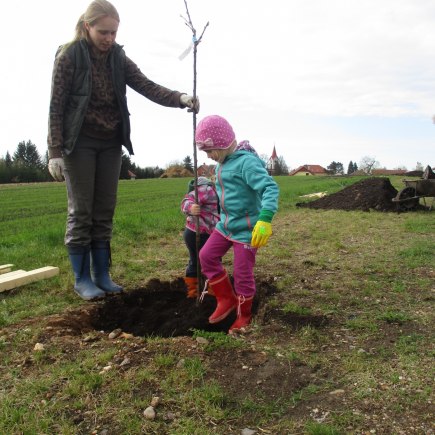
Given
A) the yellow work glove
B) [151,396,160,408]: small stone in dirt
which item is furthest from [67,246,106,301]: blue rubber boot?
[151,396,160,408]: small stone in dirt

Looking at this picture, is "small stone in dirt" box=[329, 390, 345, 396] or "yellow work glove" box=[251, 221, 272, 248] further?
"yellow work glove" box=[251, 221, 272, 248]

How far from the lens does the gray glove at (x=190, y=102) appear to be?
3.92 m

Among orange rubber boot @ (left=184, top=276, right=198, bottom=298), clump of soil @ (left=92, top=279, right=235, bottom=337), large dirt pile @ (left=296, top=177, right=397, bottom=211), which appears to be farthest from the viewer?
large dirt pile @ (left=296, top=177, right=397, bottom=211)

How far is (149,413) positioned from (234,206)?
5.90 ft

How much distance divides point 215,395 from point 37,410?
3.10 ft

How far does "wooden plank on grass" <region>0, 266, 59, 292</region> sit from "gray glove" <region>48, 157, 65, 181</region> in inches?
54.2

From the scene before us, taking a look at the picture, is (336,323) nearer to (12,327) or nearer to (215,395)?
(215,395)

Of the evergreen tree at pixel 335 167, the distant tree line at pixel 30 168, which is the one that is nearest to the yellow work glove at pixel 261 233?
the distant tree line at pixel 30 168

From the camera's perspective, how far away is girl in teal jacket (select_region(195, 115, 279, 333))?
3529 millimetres

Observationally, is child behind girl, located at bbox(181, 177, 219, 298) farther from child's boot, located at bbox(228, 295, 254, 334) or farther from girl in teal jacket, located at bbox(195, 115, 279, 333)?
child's boot, located at bbox(228, 295, 254, 334)

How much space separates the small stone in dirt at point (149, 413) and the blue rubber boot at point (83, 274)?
2126mm

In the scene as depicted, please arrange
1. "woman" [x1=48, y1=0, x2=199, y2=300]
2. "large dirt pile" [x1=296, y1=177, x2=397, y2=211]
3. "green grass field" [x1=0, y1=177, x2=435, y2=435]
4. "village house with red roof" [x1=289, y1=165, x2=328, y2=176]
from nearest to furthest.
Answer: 1. "green grass field" [x1=0, y1=177, x2=435, y2=435]
2. "woman" [x1=48, y1=0, x2=199, y2=300]
3. "large dirt pile" [x1=296, y1=177, x2=397, y2=211]
4. "village house with red roof" [x1=289, y1=165, x2=328, y2=176]

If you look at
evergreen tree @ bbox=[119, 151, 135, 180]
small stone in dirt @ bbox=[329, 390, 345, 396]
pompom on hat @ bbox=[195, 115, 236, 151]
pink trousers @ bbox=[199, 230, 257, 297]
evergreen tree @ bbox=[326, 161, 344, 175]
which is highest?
evergreen tree @ bbox=[326, 161, 344, 175]

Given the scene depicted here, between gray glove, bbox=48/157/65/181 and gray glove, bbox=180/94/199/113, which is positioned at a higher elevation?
gray glove, bbox=180/94/199/113
